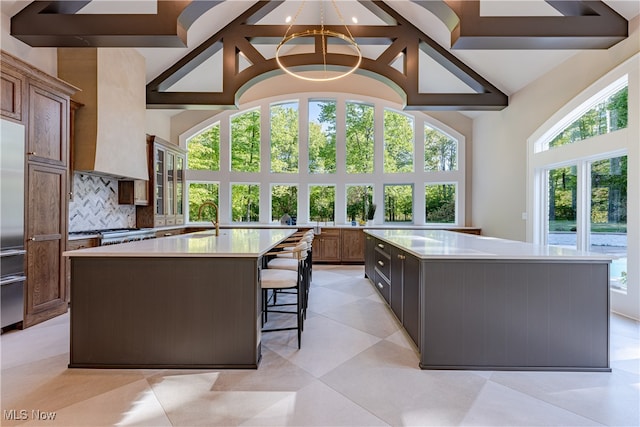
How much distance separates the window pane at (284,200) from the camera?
7391 mm

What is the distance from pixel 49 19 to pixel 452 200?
7256mm

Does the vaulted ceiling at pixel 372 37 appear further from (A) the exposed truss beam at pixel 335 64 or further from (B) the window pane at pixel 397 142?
(B) the window pane at pixel 397 142

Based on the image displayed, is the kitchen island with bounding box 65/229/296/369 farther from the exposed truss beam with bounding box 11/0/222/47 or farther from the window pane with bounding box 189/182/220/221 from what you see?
the window pane with bounding box 189/182/220/221

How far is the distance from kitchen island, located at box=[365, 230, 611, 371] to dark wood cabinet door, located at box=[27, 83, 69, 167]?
3.74 meters

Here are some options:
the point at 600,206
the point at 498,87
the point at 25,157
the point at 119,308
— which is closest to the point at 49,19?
the point at 25,157

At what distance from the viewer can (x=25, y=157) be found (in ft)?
9.66

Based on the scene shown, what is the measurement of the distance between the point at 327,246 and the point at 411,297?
411cm

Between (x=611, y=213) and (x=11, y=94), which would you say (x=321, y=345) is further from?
(x=611, y=213)

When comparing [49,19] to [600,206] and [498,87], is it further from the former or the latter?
[600,206]

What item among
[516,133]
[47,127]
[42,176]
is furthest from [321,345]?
[516,133]

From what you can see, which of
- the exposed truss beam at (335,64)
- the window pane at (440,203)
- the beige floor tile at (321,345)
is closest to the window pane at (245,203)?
the exposed truss beam at (335,64)

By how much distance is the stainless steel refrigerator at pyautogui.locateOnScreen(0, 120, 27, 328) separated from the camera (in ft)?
8.95

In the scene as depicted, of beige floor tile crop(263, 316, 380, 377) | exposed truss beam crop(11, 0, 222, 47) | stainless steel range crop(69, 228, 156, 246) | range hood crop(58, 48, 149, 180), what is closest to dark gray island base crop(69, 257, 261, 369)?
beige floor tile crop(263, 316, 380, 377)

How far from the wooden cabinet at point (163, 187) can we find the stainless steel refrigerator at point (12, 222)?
2.44 m
